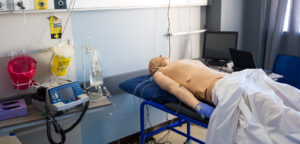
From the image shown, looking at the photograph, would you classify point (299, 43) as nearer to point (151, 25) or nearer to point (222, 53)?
point (222, 53)

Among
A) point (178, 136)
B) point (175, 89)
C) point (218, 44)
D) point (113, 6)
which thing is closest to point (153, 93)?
point (175, 89)

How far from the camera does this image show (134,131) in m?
2.99

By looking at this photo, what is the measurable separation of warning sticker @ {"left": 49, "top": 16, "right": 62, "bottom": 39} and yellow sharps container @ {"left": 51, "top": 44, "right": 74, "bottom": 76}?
0.32 feet

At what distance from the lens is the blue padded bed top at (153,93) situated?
6.63ft

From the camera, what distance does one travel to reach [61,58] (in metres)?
2.10

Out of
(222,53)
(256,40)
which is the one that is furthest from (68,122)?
(256,40)

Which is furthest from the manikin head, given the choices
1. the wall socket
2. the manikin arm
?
the wall socket

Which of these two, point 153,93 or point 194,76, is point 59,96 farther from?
point 194,76

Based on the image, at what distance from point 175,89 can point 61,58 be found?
84 centimetres

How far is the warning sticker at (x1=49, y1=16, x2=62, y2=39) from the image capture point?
219 centimetres

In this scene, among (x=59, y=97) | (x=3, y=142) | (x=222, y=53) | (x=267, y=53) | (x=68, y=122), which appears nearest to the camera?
(x=3, y=142)

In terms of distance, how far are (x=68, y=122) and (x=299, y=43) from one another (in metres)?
2.51

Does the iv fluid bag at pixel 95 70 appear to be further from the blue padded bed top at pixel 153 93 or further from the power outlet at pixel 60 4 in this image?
the power outlet at pixel 60 4

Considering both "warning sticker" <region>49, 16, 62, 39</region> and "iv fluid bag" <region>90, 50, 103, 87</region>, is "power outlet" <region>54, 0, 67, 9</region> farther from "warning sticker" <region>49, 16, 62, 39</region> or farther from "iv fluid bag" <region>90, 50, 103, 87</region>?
"iv fluid bag" <region>90, 50, 103, 87</region>
